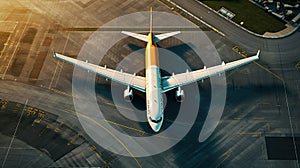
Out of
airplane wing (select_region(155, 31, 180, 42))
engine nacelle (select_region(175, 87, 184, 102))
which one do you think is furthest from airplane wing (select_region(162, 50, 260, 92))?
airplane wing (select_region(155, 31, 180, 42))

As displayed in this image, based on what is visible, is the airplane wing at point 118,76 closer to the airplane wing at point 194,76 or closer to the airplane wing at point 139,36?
the airplane wing at point 194,76

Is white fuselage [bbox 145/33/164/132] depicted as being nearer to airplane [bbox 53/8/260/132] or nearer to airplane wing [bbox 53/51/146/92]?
airplane [bbox 53/8/260/132]

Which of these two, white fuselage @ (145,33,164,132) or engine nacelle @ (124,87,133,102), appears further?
engine nacelle @ (124,87,133,102)

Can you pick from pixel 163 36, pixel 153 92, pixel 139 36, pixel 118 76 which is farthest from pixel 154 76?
pixel 139 36

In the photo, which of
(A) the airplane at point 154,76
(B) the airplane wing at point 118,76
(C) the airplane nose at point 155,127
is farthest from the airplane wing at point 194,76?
(C) the airplane nose at point 155,127

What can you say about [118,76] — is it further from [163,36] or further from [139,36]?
[163,36]

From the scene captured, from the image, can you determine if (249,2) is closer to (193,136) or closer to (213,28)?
(213,28)

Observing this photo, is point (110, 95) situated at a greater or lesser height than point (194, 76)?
lesser

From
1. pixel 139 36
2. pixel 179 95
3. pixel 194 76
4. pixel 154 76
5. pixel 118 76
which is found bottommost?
pixel 179 95
